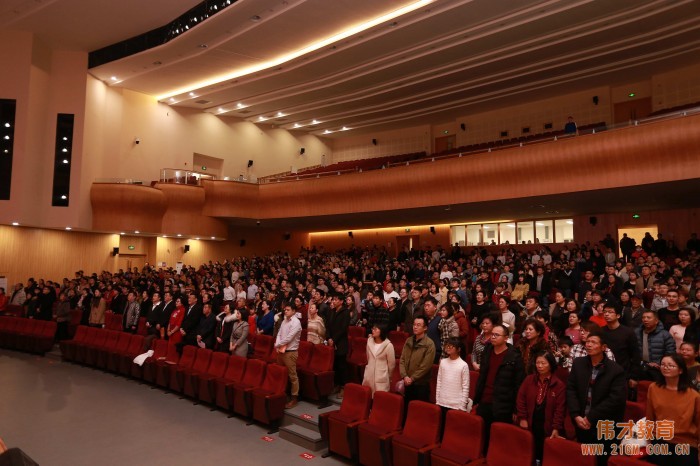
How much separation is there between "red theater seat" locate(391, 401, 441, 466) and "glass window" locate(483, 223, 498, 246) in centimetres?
1256

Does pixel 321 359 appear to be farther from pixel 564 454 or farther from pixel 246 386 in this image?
pixel 564 454

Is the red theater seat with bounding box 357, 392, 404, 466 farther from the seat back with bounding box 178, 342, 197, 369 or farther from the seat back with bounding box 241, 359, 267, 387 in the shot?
the seat back with bounding box 178, 342, 197, 369

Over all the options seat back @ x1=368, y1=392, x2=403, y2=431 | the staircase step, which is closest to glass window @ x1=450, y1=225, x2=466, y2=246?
the staircase step

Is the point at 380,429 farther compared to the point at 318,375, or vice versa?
the point at 318,375

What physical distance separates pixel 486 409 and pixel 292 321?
2692 millimetres

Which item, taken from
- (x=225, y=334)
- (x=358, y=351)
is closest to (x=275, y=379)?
(x=358, y=351)

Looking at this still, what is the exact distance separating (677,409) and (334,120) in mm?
17109

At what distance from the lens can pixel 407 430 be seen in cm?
394

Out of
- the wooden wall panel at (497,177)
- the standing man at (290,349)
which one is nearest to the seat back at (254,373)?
the standing man at (290,349)

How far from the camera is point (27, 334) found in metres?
9.45

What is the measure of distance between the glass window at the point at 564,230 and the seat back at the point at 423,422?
12.1 m

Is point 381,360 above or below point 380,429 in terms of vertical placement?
above

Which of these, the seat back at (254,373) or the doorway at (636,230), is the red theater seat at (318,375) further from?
the doorway at (636,230)

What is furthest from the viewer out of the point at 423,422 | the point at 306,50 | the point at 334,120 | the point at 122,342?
the point at 334,120
